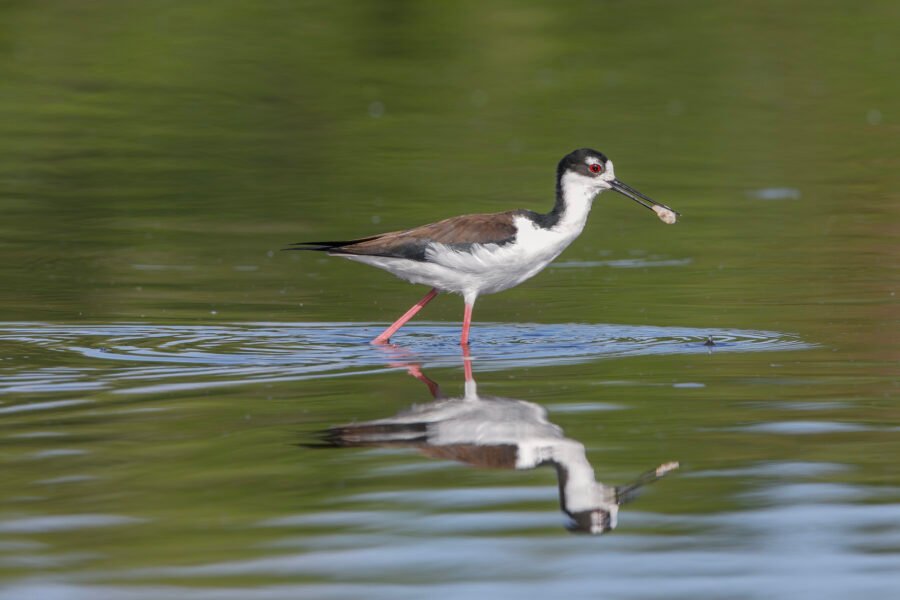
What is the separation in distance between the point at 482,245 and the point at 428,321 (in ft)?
4.24

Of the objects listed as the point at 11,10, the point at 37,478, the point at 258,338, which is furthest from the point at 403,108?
the point at 37,478

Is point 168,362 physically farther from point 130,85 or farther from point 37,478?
point 130,85

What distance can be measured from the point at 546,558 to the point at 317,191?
12.1 m

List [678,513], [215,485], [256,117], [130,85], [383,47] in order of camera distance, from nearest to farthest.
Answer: [678,513], [215,485], [256,117], [130,85], [383,47]

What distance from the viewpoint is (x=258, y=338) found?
10.7m

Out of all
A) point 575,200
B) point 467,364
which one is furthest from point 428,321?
point 467,364

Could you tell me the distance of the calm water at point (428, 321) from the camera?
607 cm

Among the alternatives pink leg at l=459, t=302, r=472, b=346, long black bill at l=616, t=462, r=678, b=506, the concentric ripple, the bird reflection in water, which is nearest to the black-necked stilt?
pink leg at l=459, t=302, r=472, b=346

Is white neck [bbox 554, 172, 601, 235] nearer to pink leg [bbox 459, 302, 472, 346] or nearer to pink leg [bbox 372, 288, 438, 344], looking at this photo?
pink leg [bbox 459, 302, 472, 346]

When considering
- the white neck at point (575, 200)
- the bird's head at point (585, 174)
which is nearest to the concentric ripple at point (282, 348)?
the white neck at point (575, 200)

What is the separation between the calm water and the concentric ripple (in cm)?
4

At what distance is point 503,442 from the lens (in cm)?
768

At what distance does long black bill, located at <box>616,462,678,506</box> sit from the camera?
22.1 feet

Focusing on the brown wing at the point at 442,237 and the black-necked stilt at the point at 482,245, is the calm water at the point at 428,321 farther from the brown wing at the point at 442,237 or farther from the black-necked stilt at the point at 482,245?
the brown wing at the point at 442,237
